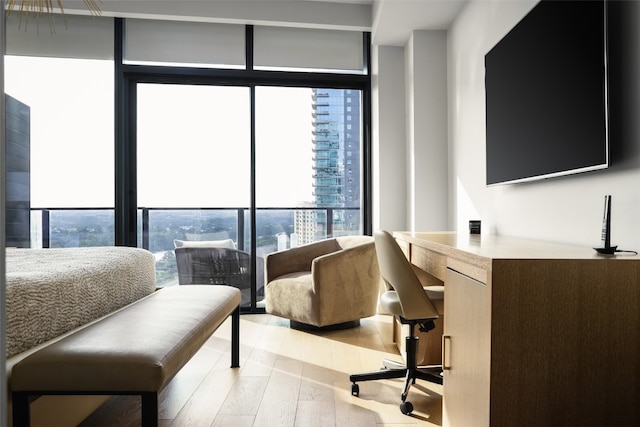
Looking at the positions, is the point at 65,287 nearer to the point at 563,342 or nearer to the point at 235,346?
the point at 235,346

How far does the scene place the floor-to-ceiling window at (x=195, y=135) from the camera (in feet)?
Answer: 12.8

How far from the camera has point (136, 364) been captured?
4.32 feet

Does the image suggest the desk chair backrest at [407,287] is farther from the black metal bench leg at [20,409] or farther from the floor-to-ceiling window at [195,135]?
the floor-to-ceiling window at [195,135]

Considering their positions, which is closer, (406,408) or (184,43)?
(406,408)

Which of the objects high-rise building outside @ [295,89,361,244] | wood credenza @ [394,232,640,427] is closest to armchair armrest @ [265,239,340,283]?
high-rise building outside @ [295,89,361,244]

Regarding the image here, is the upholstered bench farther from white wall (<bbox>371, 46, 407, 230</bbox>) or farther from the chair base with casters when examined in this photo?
white wall (<bbox>371, 46, 407, 230</bbox>)

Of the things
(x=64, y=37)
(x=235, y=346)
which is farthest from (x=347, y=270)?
(x=64, y=37)

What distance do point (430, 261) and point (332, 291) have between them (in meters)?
1.31

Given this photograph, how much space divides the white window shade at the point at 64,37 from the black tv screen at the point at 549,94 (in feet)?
10.9

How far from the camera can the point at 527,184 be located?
2.31 metres

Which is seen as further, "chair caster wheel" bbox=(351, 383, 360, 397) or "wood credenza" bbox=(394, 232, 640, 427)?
"chair caster wheel" bbox=(351, 383, 360, 397)

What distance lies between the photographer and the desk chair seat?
78.9 inches

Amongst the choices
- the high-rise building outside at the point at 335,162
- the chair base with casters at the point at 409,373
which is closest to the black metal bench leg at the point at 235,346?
the chair base with casters at the point at 409,373

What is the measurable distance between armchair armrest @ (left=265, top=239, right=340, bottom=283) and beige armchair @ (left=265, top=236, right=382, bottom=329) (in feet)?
0.34
